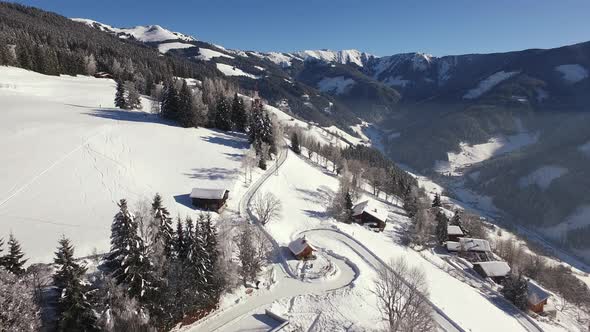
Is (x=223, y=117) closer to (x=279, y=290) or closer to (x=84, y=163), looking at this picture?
(x=84, y=163)

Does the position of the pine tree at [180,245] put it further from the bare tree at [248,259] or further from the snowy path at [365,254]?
the snowy path at [365,254]

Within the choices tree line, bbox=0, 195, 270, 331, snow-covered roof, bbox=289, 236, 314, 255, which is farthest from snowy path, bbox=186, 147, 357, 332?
snow-covered roof, bbox=289, 236, 314, 255

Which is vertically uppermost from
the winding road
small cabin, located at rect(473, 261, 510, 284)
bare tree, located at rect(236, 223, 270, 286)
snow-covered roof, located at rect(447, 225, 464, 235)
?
bare tree, located at rect(236, 223, 270, 286)

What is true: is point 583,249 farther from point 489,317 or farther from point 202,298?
point 202,298

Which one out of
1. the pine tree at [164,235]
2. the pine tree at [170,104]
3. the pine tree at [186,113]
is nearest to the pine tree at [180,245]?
the pine tree at [164,235]

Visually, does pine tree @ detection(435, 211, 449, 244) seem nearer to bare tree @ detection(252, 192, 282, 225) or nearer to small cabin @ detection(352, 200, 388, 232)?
small cabin @ detection(352, 200, 388, 232)
